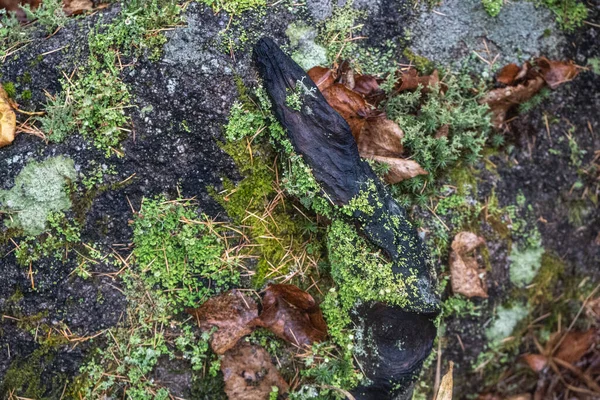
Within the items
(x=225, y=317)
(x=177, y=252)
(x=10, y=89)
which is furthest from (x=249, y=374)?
(x=10, y=89)

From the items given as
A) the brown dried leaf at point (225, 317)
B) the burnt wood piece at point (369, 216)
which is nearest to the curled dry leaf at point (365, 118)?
the burnt wood piece at point (369, 216)

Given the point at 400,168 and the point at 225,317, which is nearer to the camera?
the point at 225,317

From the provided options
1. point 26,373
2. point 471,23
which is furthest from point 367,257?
point 26,373

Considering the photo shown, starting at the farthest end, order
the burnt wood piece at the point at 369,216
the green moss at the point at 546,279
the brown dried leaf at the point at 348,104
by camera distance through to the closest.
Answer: the green moss at the point at 546,279 < the brown dried leaf at the point at 348,104 < the burnt wood piece at the point at 369,216

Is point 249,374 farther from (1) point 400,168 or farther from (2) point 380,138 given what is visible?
(2) point 380,138

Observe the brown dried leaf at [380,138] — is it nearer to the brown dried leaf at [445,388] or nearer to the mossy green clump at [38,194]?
the brown dried leaf at [445,388]

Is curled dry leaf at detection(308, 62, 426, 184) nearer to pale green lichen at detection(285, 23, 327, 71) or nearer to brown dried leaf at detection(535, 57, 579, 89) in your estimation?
pale green lichen at detection(285, 23, 327, 71)

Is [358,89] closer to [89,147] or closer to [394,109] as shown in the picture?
[394,109]
